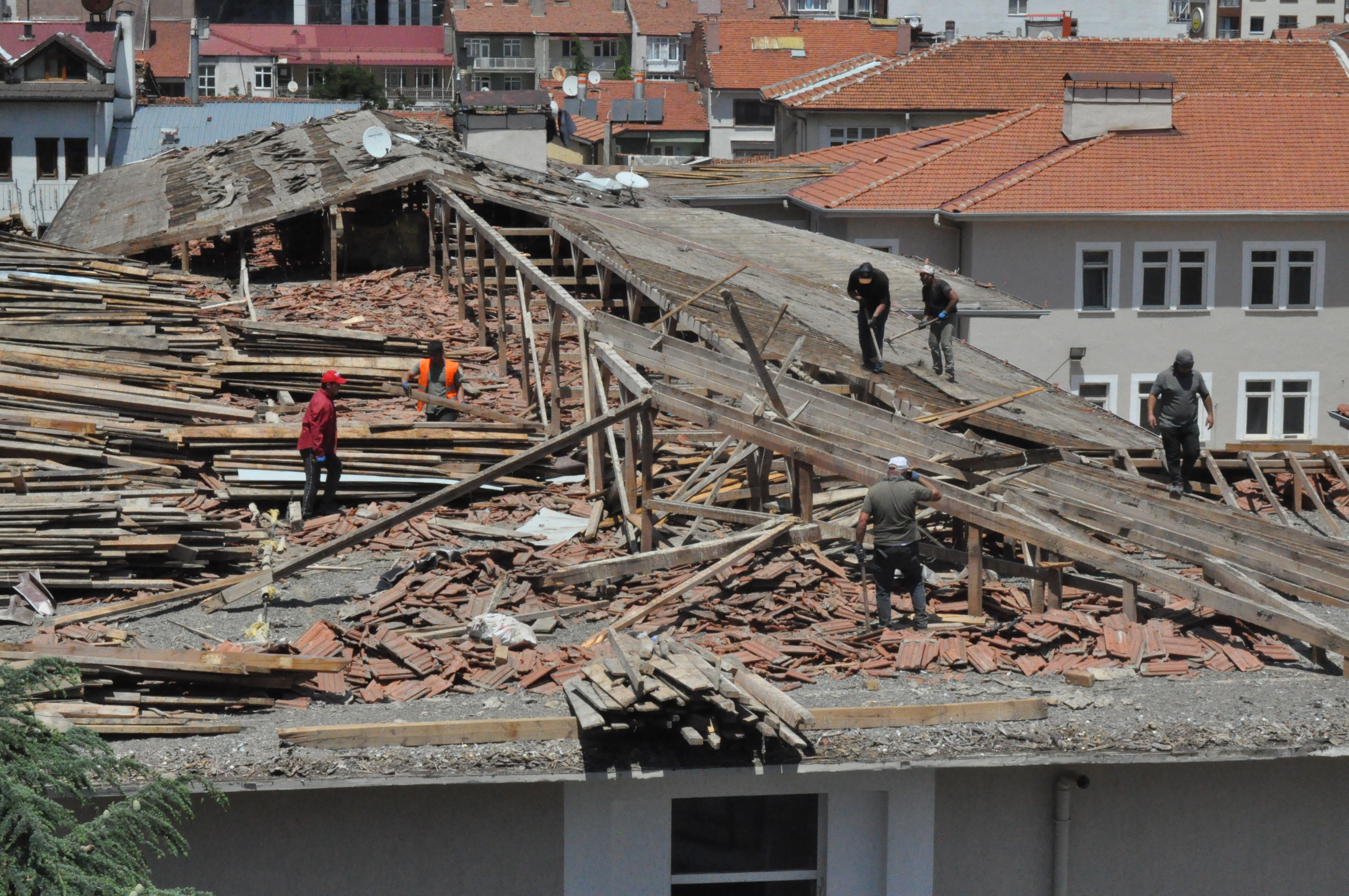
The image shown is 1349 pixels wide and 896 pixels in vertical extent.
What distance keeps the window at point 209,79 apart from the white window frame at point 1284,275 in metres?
78.1

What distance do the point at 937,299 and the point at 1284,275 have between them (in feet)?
70.9

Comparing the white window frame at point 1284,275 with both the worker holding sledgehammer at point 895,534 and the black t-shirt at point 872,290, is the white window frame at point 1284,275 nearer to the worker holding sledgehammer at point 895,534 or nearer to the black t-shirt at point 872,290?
the black t-shirt at point 872,290

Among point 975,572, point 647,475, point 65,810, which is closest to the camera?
point 65,810

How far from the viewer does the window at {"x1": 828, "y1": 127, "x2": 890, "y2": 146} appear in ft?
163

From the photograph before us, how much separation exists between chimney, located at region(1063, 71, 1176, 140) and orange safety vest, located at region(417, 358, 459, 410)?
21598 mm

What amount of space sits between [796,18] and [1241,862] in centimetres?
6617

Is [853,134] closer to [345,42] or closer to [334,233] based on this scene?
[334,233]

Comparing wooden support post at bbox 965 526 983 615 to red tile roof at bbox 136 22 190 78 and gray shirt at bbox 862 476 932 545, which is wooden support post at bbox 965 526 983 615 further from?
red tile roof at bbox 136 22 190 78

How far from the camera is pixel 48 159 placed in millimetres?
54625

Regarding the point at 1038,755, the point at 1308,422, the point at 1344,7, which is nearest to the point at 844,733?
the point at 1038,755

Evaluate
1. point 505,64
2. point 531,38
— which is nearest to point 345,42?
point 505,64

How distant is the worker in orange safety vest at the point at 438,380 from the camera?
2044 centimetres

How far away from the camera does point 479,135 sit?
3819cm

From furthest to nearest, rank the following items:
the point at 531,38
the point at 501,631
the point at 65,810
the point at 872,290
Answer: the point at 531,38 < the point at 872,290 < the point at 501,631 < the point at 65,810
